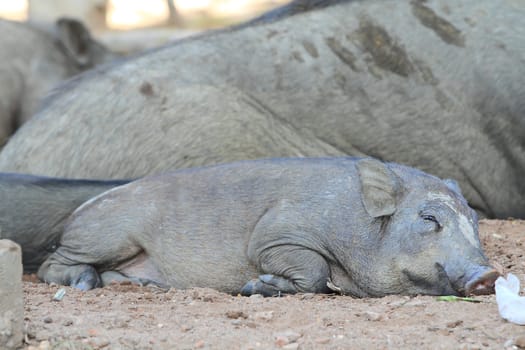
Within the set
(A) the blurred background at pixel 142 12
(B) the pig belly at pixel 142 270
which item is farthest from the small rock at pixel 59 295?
(A) the blurred background at pixel 142 12

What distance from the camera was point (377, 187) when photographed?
3820 millimetres

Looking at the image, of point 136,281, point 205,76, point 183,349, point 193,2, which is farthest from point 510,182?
point 193,2

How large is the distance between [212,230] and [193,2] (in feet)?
46.8

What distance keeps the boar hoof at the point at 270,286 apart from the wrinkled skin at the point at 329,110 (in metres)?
1.79

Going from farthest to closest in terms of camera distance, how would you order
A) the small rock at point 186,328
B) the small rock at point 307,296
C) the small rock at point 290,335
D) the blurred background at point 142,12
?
the blurred background at point 142,12, the small rock at point 307,296, the small rock at point 186,328, the small rock at point 290,335

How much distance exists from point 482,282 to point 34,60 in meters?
6.91

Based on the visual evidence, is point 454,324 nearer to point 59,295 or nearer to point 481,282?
point 481,282

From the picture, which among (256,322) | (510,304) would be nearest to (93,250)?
(256,322)

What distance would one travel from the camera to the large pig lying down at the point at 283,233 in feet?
12.1

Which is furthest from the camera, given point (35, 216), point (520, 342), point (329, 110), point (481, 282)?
point (329, 110)

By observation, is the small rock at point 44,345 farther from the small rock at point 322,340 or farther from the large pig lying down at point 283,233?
the large pig lying down at point 283,233

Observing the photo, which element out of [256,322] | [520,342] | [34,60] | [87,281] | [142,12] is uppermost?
[520,342]

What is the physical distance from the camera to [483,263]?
141 inches

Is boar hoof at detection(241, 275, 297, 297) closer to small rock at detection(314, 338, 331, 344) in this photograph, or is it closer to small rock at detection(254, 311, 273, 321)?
small rock at detection(254, 311, 273, 321)
